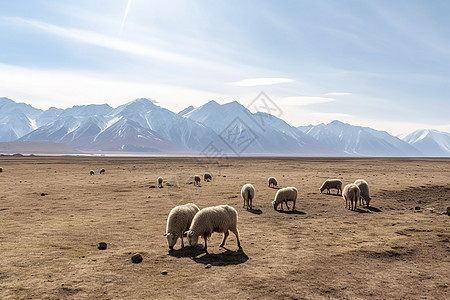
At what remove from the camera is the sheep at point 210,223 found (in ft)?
36.2

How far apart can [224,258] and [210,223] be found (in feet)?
4.71

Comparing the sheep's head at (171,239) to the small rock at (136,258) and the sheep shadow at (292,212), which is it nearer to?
the small rock at (136,258)

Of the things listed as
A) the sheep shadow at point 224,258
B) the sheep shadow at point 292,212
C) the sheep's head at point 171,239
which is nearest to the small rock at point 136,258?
the sheep's head at point 171,239

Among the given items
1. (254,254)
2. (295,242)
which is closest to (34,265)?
(254,254)

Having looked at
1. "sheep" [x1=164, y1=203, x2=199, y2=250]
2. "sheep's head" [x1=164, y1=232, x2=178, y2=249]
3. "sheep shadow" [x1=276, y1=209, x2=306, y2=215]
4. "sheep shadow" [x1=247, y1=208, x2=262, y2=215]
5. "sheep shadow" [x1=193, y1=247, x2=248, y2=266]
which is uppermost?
"sheep" [x1=164, y1=203, x2=199, y2=250]

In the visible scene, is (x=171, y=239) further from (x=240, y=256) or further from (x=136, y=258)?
(x=240, y=256)

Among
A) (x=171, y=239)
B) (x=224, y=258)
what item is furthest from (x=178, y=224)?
(x=224, y=258)

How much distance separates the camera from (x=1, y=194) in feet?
77.9

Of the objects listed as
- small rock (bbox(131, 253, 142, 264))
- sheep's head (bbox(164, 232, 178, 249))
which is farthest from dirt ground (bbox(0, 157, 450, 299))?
sheep's head (bbox(164, 232, 178, 249))

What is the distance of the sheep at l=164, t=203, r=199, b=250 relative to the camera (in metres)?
11.2

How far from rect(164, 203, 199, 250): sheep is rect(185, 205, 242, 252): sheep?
48cm

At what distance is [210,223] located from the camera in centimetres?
1113

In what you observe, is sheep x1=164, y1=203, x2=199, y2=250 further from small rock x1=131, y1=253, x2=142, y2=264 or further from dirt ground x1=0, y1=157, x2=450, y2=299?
small rock x1=131, y1=253, x2=142, y2=264

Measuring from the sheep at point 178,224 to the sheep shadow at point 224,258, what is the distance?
137cm
